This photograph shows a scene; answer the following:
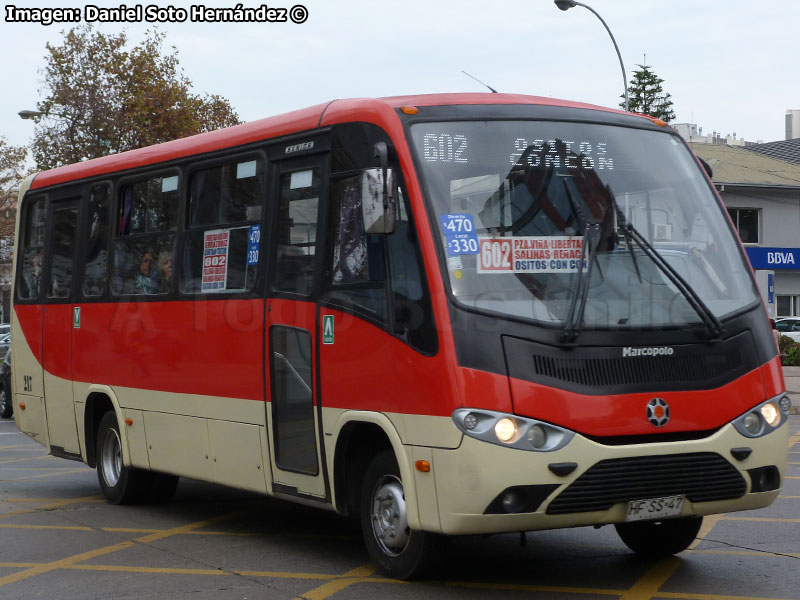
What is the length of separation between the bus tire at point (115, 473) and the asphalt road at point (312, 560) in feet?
0.43

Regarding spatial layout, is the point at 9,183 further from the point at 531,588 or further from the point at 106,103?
the point at 531,588

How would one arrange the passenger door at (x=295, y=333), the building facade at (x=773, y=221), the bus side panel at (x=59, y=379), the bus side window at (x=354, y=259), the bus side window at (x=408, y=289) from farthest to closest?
the building facade at (x=773, y=221)
the bus side panel at (x=59, y=379)
the passenger door at (x=295, y=333)
the bus side window at (x=354, y=259)
the bus side window at (x=408, y=289)

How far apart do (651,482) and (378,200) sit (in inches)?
85.2

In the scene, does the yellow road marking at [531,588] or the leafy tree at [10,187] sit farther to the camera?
the leafy tree at [10,187]

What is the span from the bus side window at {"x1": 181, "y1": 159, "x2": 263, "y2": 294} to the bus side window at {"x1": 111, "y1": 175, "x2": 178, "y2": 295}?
0.35 metres

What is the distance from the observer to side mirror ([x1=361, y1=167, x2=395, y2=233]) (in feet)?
23.8

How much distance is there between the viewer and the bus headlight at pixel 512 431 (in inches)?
264

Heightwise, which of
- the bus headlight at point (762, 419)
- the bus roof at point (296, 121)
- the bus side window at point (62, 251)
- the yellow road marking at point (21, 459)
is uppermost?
the bus roof at point (296, 121)

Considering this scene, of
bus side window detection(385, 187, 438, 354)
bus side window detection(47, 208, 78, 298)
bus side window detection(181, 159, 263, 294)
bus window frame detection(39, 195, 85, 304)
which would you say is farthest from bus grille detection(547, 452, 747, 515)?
bus side window detection(47, 208, 78, 298)

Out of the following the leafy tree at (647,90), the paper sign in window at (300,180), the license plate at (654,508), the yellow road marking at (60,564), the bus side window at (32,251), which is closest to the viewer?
the license plate at (654,508)

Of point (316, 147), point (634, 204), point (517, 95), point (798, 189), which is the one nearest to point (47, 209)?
point (316, 147)

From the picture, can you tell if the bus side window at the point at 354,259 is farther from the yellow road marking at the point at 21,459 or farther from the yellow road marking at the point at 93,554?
the yellow road marking at the point at 21,459

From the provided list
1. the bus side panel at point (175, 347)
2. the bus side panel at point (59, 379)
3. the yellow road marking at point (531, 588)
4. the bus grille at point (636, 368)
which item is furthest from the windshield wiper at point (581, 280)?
the bus side panel at point (59, 379)

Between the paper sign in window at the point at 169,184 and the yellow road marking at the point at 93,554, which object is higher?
the paper sign in window at the point at 169,184
